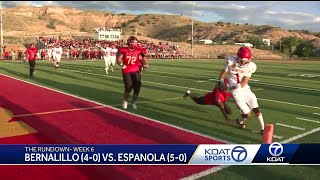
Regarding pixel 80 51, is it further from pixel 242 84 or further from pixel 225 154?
pixel 225 154

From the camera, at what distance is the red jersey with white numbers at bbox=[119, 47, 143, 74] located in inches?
397

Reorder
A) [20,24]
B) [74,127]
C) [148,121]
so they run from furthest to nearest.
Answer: [20,24] → [148,121] → [74,127]

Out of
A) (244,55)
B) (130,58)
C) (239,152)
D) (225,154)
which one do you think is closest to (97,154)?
(225,154)

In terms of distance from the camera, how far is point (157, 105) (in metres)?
10.9

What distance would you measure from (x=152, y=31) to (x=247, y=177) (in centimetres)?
16692

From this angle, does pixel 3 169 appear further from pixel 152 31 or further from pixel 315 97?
pixel 152 31

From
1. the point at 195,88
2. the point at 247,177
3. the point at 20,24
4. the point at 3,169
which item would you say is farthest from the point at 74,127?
the point at 20,24

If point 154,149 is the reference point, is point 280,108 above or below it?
below

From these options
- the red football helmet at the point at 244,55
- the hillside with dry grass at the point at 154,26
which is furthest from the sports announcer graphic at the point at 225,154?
the hillside with dry grass at the point at 154,26

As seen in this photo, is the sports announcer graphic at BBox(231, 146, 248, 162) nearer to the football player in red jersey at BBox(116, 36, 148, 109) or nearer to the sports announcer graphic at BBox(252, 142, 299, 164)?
the sports announcer graphic at BBox(252, 142, 299, 164)

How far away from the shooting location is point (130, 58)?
1013 centimetres

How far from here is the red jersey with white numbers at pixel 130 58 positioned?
1008 centimetres

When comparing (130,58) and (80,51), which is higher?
(130,58)

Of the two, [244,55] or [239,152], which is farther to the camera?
[244,55]
